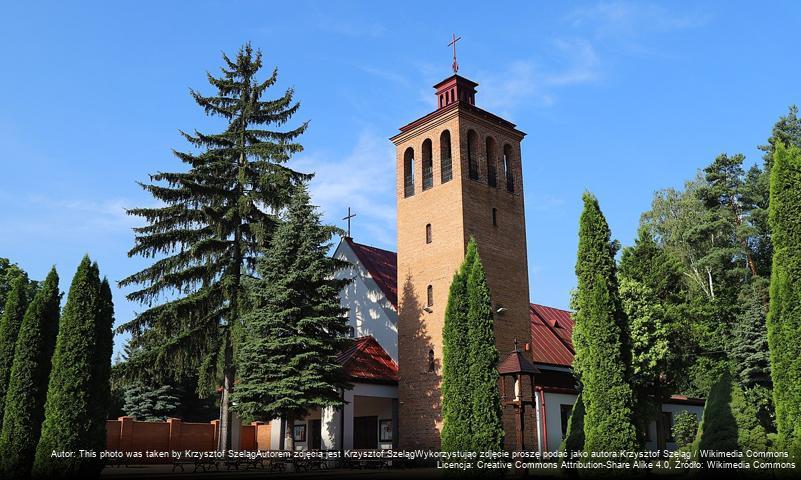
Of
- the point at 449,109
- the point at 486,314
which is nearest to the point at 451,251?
the point at 449,109

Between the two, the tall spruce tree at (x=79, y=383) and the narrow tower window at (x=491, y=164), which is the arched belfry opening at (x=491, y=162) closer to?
the narrow tower window at (x=491, y=164)

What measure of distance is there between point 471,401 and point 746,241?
28278 millimetres

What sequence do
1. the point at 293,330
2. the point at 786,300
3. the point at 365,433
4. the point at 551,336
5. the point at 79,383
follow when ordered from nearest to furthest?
the point at 786,300
the point at 79,383
the point at 293,330
the point at 365,433
the point at 551,336

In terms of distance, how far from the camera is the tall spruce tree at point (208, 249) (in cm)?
2614

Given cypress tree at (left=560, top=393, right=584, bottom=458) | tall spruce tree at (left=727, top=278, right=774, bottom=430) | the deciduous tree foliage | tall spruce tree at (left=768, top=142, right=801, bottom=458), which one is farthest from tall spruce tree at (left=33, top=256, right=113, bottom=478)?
the deciduous tree foliage

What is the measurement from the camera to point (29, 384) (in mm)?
19234

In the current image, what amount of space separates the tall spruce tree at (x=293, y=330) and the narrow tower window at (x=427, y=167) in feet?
18.3

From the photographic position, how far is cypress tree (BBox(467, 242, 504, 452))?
17500 mm

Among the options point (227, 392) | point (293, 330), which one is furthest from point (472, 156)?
point (227, 392)

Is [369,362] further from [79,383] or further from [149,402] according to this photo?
[149,402]

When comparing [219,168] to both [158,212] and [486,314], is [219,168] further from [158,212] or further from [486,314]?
[486,314]

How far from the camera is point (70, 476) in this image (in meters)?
16.5

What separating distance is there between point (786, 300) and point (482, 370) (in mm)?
7274

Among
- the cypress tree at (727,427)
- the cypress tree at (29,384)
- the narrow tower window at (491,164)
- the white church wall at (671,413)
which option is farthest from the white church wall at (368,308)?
the white church wall at (671,413)
